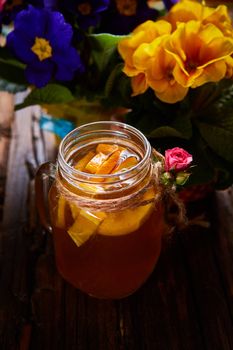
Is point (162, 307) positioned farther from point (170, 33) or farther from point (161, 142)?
point (170, 33)

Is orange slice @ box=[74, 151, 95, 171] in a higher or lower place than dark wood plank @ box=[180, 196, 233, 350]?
higher

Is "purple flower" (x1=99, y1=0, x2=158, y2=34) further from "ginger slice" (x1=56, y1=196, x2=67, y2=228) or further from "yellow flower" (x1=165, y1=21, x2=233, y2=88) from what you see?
"ginger slice" (x1=56, y1=196, x2=67, y2=228)

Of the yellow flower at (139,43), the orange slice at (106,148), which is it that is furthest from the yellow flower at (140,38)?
the orange slice at (106,148)

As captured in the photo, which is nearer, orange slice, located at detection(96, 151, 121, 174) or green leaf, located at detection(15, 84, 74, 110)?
orange slice, located at detection(96, 151, 121, 174)

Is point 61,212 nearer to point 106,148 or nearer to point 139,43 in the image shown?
point 106,148

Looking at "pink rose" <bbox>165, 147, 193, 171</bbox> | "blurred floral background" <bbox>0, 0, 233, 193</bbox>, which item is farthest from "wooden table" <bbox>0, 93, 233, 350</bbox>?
"pink rose" <bbox>165, 147, 193, 171</bbox>

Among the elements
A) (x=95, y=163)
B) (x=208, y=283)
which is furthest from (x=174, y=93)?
(x=208, y=283)

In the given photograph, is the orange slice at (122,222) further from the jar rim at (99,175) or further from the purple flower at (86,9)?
the purple flower at (86,9)
